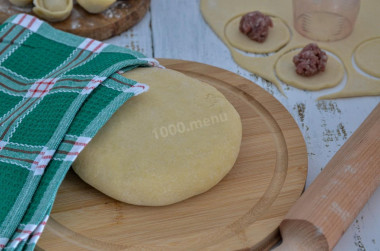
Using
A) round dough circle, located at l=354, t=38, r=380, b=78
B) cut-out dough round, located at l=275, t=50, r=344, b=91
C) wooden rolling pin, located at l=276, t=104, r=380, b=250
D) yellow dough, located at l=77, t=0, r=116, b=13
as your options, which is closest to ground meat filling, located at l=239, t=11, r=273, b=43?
cut-out dough round, located at l=275, t=50, r=344, b=91

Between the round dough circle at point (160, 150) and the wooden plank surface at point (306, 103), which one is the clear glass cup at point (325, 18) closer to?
the wooden plank surface at point (306, 103)

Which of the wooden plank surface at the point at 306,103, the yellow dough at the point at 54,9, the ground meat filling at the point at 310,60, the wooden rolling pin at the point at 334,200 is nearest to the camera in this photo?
the wooden rolling pin at the point at 334,200

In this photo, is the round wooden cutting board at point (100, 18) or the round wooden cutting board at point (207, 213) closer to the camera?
the round wooden cutting board at point (207, 213)

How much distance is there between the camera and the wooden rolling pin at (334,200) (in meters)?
1.21

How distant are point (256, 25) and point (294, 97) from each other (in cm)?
35

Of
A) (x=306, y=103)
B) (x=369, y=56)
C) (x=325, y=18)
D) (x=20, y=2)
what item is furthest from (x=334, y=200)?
(x=20, y=2)

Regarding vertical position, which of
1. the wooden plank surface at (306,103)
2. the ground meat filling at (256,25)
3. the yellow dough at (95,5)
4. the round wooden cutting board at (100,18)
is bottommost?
the wooden plank surface at (306,103)

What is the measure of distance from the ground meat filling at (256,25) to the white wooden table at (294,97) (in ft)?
0.37

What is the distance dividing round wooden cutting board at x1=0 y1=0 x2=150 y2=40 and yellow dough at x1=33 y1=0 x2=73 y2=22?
0.13 ft

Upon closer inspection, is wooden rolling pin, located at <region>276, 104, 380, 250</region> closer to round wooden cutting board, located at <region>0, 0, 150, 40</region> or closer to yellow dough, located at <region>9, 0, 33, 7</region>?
round wooden cutting board, located at <region>0, 0, 150, 40</region>

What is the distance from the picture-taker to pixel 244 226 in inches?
51.1

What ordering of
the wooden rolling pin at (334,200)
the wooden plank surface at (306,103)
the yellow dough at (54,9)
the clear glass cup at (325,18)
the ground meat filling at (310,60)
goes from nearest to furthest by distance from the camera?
the wooden rolling pin at (334,200), the wooden plank surface at (306,103), the ground meat filling at (310,60), the yellow dough at (54,9), the clear glass cup at (325,18)

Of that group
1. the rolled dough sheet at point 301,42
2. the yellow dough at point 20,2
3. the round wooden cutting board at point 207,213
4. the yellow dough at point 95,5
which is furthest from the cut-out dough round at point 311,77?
the yellow dough at point 20,2

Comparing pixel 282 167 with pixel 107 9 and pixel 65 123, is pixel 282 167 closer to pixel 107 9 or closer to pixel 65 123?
pixel 65 123
